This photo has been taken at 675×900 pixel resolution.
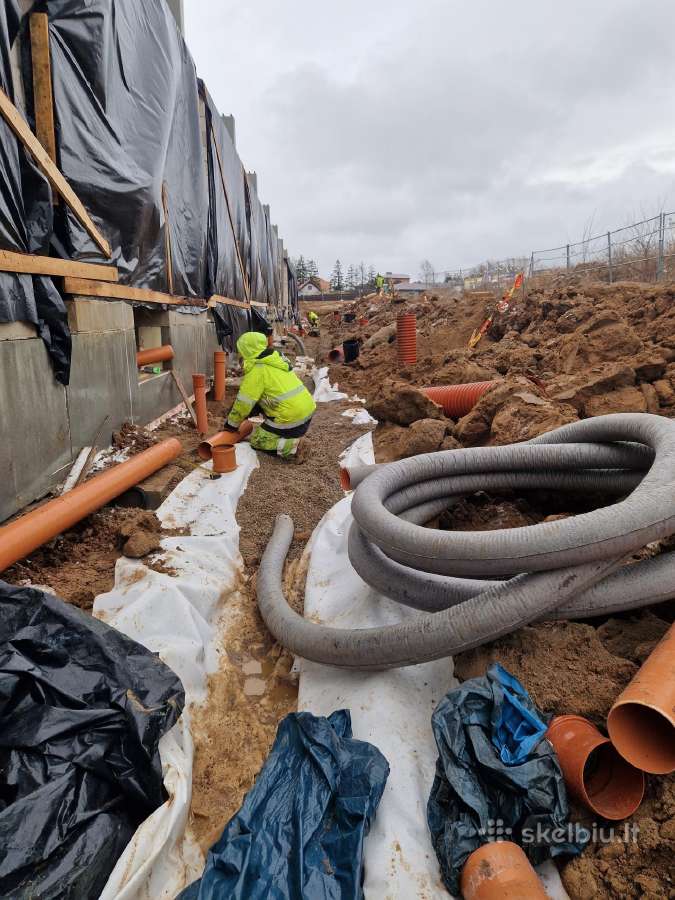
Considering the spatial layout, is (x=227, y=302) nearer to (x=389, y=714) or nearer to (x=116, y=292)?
(x=116, y=292)

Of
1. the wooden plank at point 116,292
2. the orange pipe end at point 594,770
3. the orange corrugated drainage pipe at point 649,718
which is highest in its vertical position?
the wooden plank at point 116,292

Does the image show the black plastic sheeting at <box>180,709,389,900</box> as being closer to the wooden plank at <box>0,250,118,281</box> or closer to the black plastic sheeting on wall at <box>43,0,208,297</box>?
the wooden plank at <box>0,250,118,281</box>

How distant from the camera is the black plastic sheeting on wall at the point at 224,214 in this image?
28.2ft

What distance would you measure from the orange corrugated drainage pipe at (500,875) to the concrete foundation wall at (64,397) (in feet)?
9.68

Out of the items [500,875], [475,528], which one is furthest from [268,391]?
[500,875]

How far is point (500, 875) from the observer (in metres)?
1.39

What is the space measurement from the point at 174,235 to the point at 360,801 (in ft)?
21.7

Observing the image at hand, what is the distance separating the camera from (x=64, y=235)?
380 centimetres

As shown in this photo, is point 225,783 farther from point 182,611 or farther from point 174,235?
point 174,235

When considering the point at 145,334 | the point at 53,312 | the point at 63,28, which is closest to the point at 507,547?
the point at 53,312

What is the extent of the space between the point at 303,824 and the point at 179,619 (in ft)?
4.03

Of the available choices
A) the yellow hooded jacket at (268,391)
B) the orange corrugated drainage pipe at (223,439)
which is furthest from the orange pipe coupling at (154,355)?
the orange corrugated drainage pipe at (223,439)

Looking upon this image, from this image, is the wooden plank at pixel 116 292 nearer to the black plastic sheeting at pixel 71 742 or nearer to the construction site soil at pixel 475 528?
the construction site soil at pixel 475 528

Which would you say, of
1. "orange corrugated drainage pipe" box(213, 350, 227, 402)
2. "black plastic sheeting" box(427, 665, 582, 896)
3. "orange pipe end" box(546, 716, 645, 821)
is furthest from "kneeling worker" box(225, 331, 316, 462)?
"orange pipe end" box(546, 716, 645, 821)
